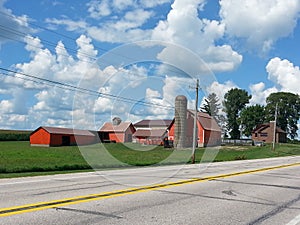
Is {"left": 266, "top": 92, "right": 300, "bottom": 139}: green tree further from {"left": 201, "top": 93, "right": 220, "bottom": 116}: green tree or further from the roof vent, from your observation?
the roof vent

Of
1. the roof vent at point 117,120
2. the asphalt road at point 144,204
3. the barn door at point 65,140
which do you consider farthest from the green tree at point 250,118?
the asphalt road at point 144,204

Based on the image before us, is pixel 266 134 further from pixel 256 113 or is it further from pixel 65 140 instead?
pixel 65 140

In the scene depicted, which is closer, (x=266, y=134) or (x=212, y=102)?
(x=212, y=102)

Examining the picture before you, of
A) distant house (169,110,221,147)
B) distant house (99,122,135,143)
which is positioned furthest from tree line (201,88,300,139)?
distant house (99,122,135,143)

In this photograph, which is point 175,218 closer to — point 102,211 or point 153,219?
point 153,219

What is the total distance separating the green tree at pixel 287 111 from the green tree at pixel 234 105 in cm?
825

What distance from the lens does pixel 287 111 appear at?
113 metres

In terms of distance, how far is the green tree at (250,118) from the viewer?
4360 inches

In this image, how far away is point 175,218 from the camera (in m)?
7.27

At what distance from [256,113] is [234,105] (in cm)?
777

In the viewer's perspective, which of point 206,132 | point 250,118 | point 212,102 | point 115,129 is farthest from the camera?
point 250,118

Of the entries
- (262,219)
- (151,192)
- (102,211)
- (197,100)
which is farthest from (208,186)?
(197,100)

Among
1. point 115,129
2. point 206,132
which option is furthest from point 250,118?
point 115,129

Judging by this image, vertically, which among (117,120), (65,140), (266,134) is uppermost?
(266,134)
